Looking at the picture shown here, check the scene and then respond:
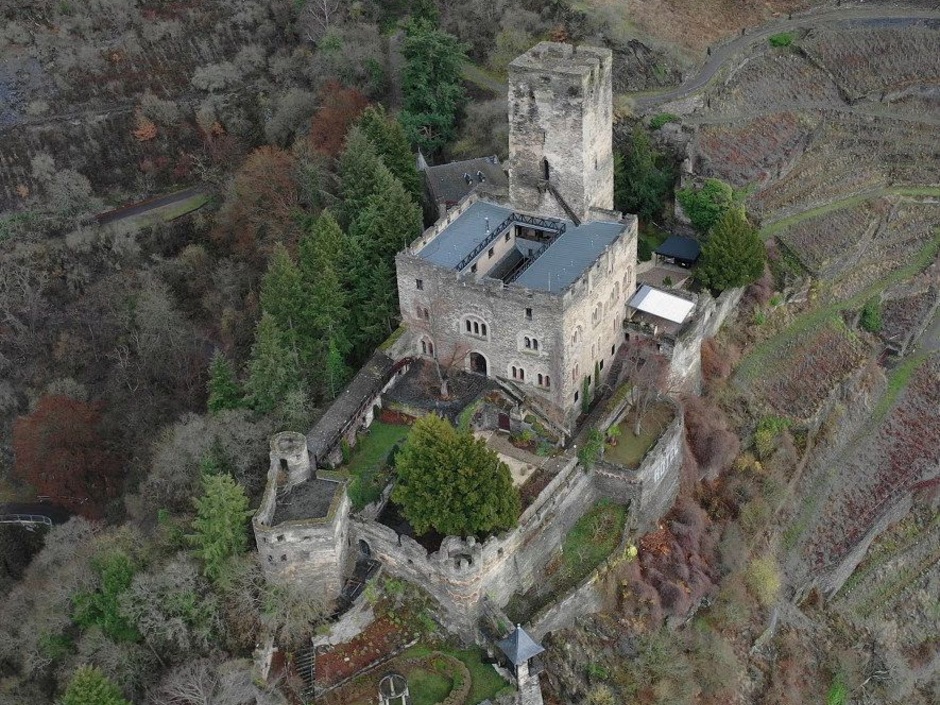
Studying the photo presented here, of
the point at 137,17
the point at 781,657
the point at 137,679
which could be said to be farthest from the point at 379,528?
the point at 137,17

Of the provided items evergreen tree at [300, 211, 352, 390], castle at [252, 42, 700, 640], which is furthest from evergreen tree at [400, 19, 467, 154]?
evergreen tree at [300, 211, 352, 390]

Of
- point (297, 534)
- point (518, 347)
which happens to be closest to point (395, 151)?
point (518, 347)

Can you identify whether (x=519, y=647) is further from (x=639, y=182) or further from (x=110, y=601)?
(x=639, y=182)

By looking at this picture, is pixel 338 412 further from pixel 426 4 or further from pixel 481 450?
pixel 426 4

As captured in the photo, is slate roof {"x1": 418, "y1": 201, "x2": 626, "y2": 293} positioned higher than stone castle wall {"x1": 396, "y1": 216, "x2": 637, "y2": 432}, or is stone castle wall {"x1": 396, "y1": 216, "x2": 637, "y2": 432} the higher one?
slate roof {"x1": 418, "y1": 201, "x2": 626, "y2": 293}

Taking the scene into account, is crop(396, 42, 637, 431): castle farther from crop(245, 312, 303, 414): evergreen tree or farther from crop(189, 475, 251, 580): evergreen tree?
crop(189, 475, 251, 580): evergreen tree

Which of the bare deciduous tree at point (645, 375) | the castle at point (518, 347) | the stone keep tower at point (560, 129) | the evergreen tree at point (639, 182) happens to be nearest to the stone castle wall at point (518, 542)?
the castle at point (518, 347)

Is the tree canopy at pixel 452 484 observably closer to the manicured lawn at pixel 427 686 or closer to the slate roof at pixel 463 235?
the manicured lawn at pixel 427 686
